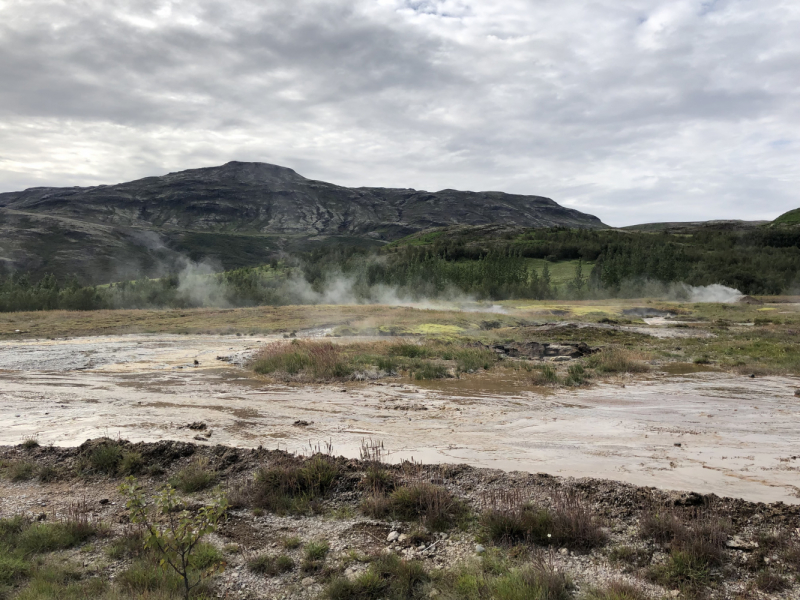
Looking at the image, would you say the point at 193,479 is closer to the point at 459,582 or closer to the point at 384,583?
the point at 384,583

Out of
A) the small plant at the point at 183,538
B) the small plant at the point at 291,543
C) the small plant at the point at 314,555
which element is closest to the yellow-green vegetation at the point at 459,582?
the small plant at the point at 314,555

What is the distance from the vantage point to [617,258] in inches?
4124

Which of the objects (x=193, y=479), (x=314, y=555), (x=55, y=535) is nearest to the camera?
Answer: (x=314, y=555)

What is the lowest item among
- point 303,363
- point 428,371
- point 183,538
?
point 303,363

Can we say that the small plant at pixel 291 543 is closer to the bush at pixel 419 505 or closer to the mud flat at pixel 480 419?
the bush at pixel 419 505

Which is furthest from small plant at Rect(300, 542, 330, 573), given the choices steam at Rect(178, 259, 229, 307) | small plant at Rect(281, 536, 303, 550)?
steam at Rect(178, 259, 229, 307)

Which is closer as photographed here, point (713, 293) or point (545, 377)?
point (545, 377)

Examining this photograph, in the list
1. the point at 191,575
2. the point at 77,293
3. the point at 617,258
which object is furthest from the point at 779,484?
the point at 617,258

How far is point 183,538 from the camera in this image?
580 centimetres

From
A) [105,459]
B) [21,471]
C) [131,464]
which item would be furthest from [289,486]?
[21,471]

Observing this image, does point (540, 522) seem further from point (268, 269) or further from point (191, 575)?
point (268, 269)

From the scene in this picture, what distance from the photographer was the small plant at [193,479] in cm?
942

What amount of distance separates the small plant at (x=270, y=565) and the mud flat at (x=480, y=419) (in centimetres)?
486

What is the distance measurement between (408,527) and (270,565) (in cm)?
223
